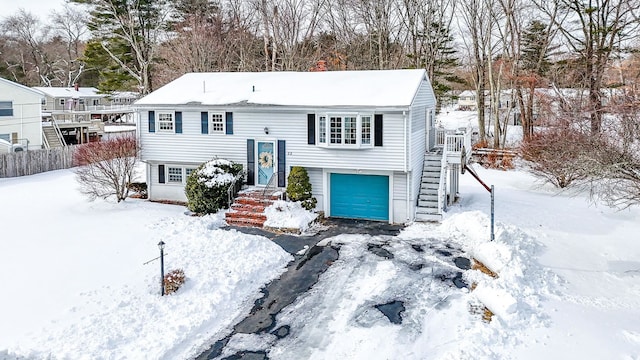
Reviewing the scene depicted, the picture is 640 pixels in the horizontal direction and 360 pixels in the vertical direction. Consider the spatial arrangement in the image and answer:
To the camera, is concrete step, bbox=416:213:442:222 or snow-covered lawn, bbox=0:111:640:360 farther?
concrete step, bbox=416:213:442:222

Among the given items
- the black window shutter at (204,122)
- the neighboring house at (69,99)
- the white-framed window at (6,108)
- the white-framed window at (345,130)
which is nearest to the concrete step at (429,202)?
the white-framed window at (345,130)

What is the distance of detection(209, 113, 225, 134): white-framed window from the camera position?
19425 millimetres

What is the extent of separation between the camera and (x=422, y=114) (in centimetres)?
1991

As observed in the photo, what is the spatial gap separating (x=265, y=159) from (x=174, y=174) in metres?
4.35

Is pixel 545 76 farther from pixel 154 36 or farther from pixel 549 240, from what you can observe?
pixel 154 36

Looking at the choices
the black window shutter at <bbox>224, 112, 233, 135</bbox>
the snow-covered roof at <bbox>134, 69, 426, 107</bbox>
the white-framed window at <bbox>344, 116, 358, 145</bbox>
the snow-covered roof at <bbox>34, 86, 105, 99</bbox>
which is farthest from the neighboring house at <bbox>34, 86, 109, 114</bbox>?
the white-framed window at <bbox>344, 116, 358, 145</bbox>

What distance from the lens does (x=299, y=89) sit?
19.7 m

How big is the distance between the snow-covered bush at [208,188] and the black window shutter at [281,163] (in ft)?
6.21

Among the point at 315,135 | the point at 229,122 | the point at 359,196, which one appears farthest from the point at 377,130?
the point at 229,122

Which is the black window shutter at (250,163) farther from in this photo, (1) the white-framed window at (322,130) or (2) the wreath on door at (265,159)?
(1) the white-framed window at (322,130)

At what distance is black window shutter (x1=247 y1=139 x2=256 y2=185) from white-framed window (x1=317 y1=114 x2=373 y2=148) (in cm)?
296

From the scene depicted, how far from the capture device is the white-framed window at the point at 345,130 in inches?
686

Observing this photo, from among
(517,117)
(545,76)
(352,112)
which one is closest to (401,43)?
(545,76)

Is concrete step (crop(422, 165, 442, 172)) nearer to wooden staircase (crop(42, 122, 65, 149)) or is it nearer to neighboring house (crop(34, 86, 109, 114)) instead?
wooden staircase (crop(42, 122, 65, 149))
